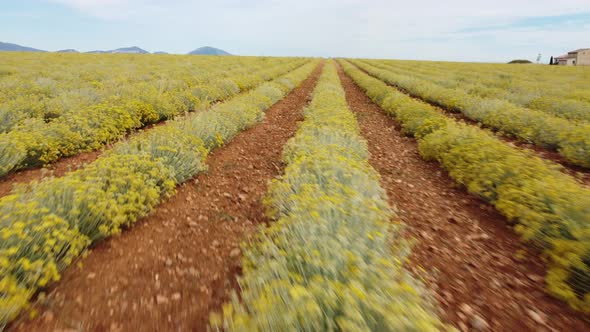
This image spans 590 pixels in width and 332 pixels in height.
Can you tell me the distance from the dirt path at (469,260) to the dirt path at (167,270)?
7.39 feet

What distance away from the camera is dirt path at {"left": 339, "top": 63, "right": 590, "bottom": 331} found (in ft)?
8.98

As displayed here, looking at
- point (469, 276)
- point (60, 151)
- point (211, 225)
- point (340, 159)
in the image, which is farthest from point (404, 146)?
point (60, 151)

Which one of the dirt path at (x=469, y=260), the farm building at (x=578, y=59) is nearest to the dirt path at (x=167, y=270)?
the dirt path at (x=469, y=260)

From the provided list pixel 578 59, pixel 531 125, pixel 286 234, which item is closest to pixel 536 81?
pixel 531 125

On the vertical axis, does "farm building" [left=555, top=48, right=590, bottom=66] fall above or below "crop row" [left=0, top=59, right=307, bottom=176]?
above

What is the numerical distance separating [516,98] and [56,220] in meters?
16.2

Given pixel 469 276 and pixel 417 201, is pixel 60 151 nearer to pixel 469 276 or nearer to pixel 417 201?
pixel 417 201

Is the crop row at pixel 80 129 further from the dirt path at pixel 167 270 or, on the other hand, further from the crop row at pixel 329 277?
the crop row at pixel 329 277

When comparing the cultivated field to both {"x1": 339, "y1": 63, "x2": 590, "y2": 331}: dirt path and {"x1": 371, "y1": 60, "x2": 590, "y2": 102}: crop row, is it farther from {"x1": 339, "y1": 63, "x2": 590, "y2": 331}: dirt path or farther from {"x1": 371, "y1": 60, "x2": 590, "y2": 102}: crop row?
{"x1": 371, "y1": 60, "x2": 590, "y2": 102}: crop row

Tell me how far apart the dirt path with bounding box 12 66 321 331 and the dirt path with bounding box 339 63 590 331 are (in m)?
2.25

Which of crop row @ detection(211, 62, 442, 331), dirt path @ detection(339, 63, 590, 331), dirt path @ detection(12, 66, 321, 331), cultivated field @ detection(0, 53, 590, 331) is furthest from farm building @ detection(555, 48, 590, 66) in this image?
dirt path @ detection(12, 66, 321, 331)

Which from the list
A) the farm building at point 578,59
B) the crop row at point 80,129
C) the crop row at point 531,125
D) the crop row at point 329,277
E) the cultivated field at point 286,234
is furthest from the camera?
the farm building at point 578,59

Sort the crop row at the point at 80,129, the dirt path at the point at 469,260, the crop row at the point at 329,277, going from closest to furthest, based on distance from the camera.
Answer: the crop row at the point at 329,277, the dirt path at the point at 469,260, the crop row at the point at 80,129

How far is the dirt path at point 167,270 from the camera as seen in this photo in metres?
2.48
